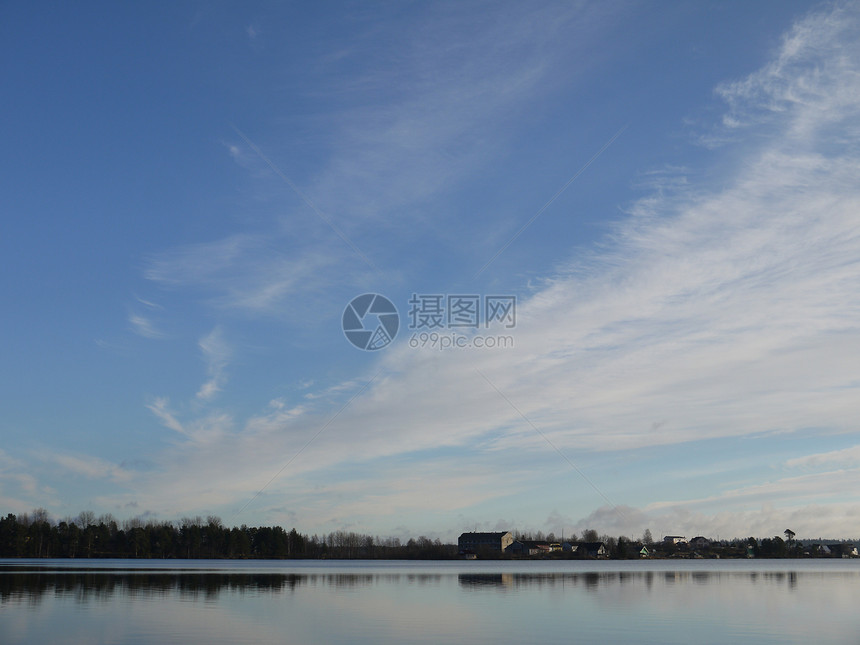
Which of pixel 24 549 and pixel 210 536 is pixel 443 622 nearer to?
pixel 24 549

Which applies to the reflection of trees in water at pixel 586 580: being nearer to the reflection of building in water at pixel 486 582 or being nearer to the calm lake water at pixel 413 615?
the reflection of building in water at pixel 486 582

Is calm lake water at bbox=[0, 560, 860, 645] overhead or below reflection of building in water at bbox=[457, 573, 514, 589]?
overhead

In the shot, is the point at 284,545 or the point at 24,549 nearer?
the point at 24,549

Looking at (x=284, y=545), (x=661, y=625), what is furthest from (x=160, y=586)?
(x=284, y=545)

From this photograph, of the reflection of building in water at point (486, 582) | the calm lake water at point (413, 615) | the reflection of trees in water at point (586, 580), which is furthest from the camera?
the reflection of trees in water at point (586, 580)

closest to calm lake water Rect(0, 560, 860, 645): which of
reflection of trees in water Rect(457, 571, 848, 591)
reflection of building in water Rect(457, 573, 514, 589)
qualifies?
reflection of building in water Rect(457, 573, 514, 589)

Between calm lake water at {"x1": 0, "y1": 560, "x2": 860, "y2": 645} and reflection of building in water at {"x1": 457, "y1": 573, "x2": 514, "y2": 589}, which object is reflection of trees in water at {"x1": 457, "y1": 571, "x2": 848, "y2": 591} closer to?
reflection of building in water at {"x1": 457, "y1": 573, "x2": 514, "y2": 589}

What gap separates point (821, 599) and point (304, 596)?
34.9 metres

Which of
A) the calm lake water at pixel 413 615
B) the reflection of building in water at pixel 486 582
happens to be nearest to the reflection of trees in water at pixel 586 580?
the reflection of building in water at pixel 486 582

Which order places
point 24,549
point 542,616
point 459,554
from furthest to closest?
point 459,554, point 24,549, point 542,616

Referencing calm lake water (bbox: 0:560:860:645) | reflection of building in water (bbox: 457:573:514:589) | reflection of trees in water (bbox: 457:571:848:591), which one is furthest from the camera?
reflection of trees in water (bbox: 457:571:848:591)

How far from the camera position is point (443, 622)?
112 ft

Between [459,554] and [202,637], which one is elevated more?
[202,637]

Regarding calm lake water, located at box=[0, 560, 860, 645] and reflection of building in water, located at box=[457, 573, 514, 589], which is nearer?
calm lake water, located at box=[0, 560, 860, 645]
